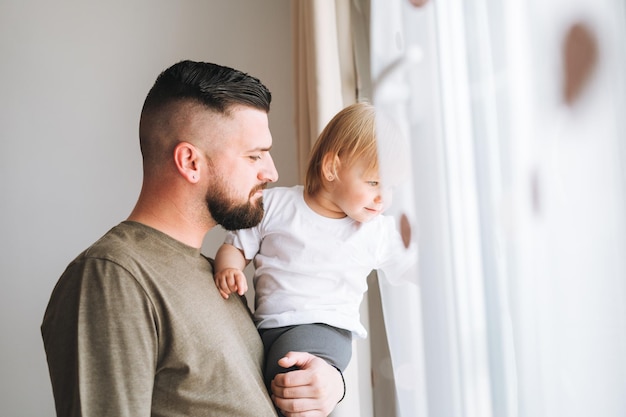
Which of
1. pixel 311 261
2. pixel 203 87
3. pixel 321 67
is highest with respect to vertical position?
pixel 321 67

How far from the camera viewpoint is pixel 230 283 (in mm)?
1214

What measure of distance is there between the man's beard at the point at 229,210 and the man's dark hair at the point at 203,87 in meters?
0.17

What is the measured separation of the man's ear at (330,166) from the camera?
1299 millimetres

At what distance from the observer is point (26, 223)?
2123 mm

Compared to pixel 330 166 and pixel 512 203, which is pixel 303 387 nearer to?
pixel 330 166

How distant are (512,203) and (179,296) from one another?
637 mm

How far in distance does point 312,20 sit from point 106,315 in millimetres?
1051

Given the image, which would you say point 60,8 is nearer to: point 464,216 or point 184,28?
point 184,28

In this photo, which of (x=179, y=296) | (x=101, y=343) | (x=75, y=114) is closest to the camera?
(x=101, y=343)

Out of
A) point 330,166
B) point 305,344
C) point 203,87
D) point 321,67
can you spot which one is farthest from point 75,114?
point 305,344

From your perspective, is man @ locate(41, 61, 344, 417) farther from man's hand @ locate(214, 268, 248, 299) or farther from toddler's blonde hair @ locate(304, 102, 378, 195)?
toddler's blonde hair @ locate(304, 102, 378, 195)

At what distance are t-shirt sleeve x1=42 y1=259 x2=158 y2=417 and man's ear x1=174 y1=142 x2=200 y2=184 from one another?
0.25m

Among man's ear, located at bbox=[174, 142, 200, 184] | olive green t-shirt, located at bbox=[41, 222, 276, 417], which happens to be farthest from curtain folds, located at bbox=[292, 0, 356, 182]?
olive green t-shirt, located at bbox=[41, 222, 276, 417]

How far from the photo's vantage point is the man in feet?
3.17
